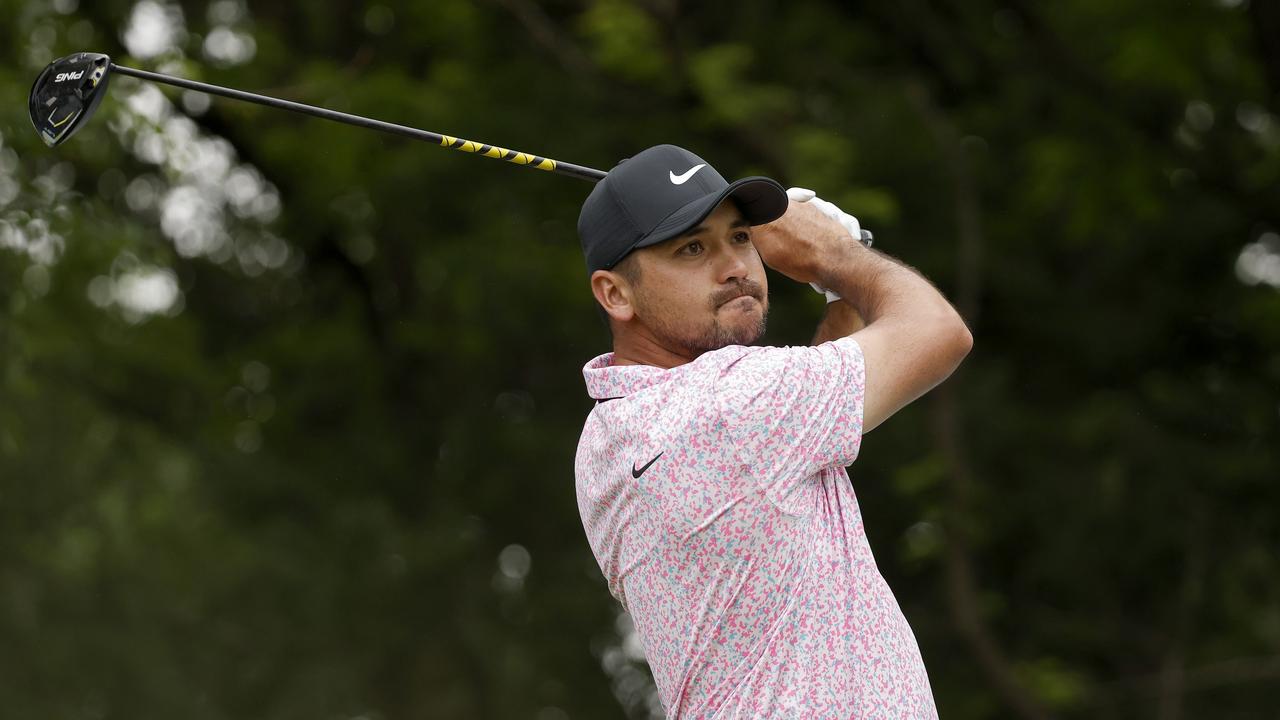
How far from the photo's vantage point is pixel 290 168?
39.7 ft

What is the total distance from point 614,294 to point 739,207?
27cm

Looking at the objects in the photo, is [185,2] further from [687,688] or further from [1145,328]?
[687,688]

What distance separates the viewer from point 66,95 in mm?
3840

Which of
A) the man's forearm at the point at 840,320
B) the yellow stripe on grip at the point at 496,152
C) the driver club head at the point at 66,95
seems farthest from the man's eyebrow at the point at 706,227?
the driver club head at the point at 66,95

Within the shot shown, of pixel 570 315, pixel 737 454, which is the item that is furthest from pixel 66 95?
pixel 570 315

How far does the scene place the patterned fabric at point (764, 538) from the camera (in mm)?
2793

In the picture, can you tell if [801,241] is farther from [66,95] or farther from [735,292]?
[66,95]

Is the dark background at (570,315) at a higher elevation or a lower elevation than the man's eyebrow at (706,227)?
lower

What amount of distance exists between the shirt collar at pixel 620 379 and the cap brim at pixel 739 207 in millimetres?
224

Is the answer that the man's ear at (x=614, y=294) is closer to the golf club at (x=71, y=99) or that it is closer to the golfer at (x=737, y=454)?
the golfer at (x=737, y=454)

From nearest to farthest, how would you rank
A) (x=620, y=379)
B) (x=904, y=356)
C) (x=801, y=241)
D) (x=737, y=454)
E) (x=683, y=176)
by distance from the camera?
(x=737, y=454) < (x=904, y=356) < (x=620, y=379) < (x=683, y=176) < (x=801, y=241)

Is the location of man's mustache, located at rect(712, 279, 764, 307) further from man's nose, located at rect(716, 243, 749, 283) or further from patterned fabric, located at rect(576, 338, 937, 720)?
patterned fabric, located at rect(576, 338, 937, 720)

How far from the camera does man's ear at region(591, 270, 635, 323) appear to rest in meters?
3.13

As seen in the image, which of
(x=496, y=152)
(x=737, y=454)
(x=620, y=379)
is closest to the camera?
(x=737, y=454)
